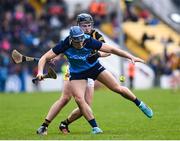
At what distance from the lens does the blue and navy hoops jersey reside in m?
14.7

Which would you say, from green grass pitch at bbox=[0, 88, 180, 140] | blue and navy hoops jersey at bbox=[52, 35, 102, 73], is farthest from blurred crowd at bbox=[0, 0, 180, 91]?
blue and navy hoops jersey at bbox=[52, 35, 102, 73]

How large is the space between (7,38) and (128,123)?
74.5 ft

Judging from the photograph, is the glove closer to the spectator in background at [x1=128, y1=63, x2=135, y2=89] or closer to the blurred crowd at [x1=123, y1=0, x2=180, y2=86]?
the spectator in background at [x1=128, y1=63, x2=135, y2=89]

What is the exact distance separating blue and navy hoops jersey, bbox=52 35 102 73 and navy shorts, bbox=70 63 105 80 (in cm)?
8

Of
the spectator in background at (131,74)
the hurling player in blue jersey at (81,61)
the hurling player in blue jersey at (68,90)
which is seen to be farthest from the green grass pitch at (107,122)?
the spectator in background at (131,74)

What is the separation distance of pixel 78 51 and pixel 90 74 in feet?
1.76

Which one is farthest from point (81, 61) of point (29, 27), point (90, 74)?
→ point (29, 27)

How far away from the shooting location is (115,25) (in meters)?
43.8

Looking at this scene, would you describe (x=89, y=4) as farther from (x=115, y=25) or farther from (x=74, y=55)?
(x=74, y=55)

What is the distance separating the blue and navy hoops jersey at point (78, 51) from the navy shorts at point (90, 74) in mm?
77

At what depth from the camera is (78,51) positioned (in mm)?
14766

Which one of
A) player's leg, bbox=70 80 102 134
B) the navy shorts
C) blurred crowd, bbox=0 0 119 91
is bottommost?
blurred crowd, bbox=0 0 119 91

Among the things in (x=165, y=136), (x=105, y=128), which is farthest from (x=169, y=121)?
(x=165, y=136)

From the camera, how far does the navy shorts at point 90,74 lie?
49.0 feet
